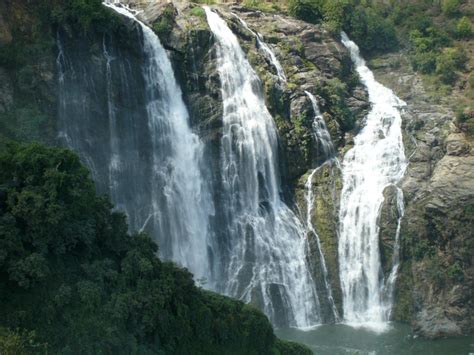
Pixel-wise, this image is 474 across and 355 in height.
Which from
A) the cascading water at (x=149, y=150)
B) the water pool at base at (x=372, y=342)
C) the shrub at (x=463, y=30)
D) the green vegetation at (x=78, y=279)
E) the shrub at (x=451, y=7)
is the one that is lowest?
the water pool at base at (x=372, y=342)

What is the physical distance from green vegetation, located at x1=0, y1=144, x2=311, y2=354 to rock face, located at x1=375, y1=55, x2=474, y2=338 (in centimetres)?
1297

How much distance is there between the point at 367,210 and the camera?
1490 inches

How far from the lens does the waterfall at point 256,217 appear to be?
3638 centimetres

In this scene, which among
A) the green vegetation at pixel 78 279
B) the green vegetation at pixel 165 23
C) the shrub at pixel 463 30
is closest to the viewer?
the green vegetation at pixel 78 279

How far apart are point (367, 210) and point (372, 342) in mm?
7117

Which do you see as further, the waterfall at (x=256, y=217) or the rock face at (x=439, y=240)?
the waterfall at (x=256, y=217)

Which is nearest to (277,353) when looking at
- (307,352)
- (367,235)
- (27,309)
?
(307,352)

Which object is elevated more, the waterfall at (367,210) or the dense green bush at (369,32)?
the dense green bush at (369,32)

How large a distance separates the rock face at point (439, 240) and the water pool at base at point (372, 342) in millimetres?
641

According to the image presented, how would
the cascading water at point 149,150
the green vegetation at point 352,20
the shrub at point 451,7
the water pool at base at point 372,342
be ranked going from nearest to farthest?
1. the water pool at base at point 372,342
2. the cascading water at point 149,150
3. the green vegetation at point 352,20
4. the shrub at point 451,7

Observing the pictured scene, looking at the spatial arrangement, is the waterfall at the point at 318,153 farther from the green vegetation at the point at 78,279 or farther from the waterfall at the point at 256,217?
the green vegetation at the point at 78,279

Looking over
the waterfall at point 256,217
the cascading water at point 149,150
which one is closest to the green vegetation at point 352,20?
the waterfall at point 256,217

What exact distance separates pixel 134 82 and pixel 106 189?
5.59 meters

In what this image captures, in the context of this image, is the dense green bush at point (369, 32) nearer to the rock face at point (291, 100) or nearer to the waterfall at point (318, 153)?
the rock face at point (291, 100)
